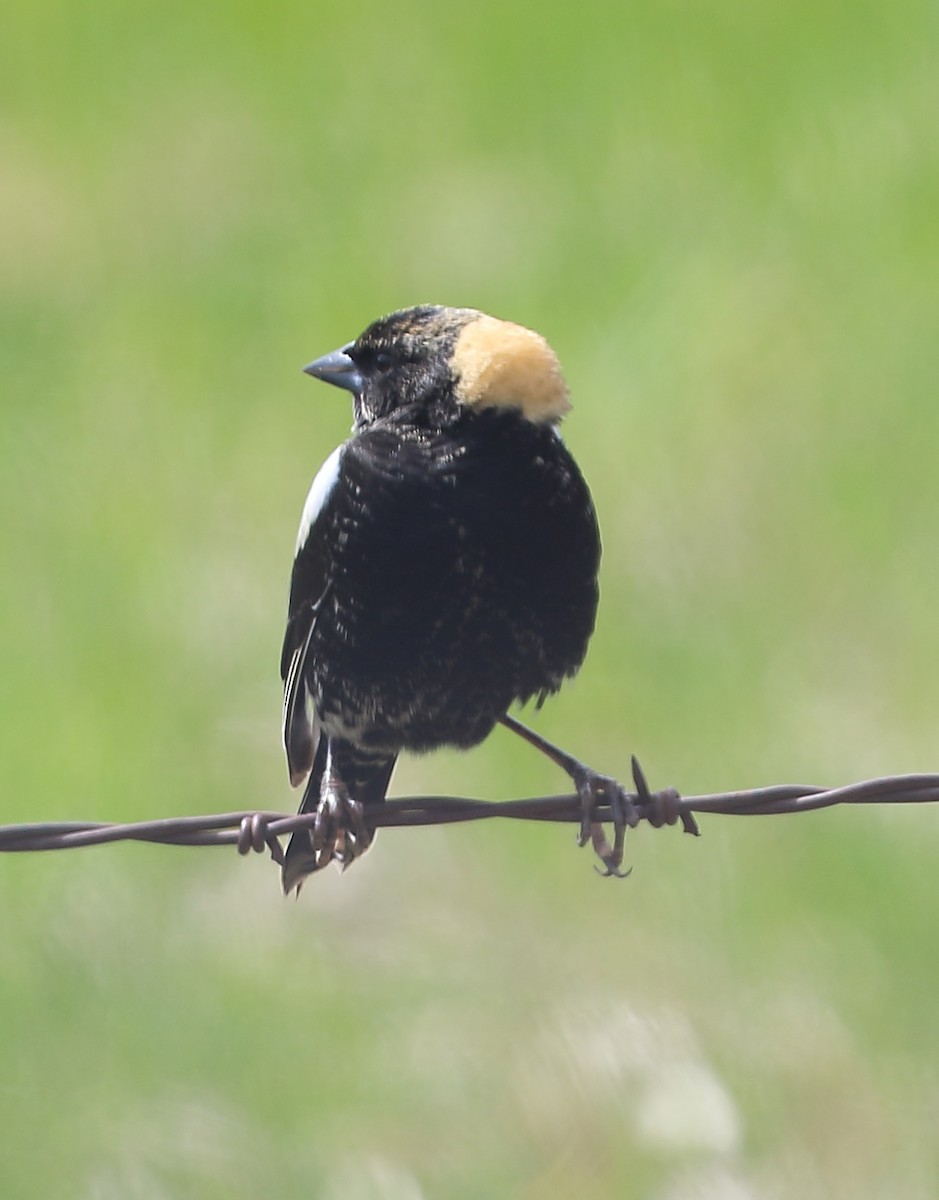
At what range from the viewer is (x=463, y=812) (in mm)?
2793

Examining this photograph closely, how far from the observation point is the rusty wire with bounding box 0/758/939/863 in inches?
108

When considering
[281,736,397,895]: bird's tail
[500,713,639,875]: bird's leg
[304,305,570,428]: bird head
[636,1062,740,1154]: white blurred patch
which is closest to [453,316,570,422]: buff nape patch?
[304,305,570,428]: bird head

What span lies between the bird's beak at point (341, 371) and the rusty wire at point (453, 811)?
1.28 metres

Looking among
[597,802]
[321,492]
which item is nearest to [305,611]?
[321,492]

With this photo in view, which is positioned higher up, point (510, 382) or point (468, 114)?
point (468, 114)

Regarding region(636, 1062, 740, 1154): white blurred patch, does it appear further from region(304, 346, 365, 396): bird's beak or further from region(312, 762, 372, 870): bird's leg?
region(304, 346, 365, 396): bird's beak

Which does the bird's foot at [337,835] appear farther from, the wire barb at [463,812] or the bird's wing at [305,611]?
the wire barb at [463,812]

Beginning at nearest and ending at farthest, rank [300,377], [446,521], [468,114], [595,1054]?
[446,521], [595,1054], [300,377], [468,114]

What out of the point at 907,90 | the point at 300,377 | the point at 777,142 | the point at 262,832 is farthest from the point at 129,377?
the point at 262,832

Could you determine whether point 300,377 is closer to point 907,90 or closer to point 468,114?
point 468,114

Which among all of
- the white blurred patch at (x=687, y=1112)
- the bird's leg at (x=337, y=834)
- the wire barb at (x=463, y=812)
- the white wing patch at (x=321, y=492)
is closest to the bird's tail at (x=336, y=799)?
the bird's leg at (x=337, y=834)

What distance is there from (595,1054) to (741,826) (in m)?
1.15

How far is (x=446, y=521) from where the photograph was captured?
3.56 m

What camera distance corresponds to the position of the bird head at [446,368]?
12.1ft
